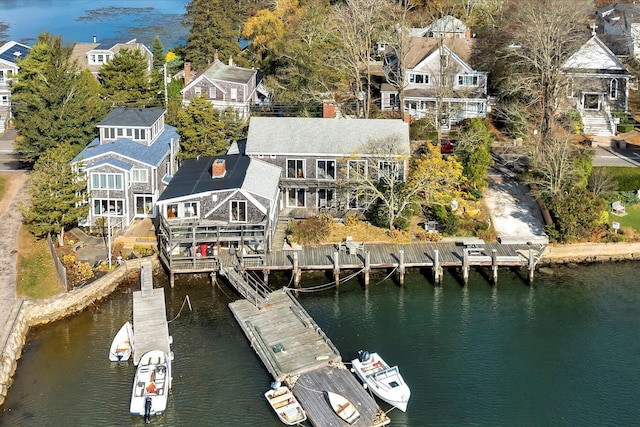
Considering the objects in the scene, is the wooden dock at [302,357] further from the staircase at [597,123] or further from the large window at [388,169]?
the staircase at [597,123]

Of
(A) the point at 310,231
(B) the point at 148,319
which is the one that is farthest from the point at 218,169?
(B) the point at 148,319

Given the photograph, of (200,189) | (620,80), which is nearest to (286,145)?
(200,189)

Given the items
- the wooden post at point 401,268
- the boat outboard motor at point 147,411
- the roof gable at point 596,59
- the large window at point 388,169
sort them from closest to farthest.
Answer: the boat outboard motor at point 147,411 < the wooden post at point 401,268 < the large window at point 388,169 < the roof gable at point 596,59

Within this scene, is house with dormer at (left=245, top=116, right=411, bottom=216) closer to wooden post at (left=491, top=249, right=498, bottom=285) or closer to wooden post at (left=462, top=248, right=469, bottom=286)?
wooden post at (left=462, top=248, right=469, bottom=286)

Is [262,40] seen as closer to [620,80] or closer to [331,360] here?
[620,80]

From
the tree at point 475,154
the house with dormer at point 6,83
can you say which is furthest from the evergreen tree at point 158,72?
the tree at point 475,154

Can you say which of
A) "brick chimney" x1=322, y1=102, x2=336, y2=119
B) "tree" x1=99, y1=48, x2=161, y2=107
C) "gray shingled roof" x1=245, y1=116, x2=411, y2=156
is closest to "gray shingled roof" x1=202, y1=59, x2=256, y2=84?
"tree" x1=99, y1=48, x2=161, y2=107
